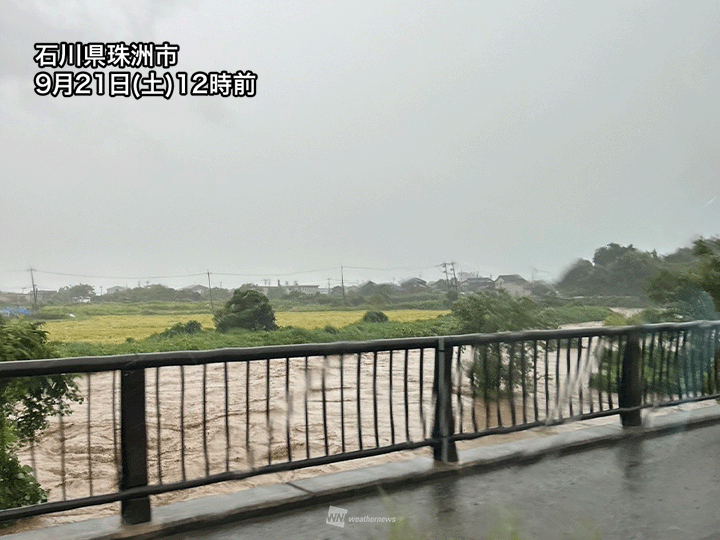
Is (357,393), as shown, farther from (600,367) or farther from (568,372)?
(600,367)

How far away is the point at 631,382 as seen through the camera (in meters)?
2.49

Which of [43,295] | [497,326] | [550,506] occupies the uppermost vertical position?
[43,295]

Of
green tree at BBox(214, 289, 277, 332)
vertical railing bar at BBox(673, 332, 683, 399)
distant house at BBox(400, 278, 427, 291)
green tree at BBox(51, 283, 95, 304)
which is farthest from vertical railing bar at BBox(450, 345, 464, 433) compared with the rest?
green tree at BBox(51, 283, 95, 304)

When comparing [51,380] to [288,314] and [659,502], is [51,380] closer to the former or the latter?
[659,502]

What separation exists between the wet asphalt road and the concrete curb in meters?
0.03

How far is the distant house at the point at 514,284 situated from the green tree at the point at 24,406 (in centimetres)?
98

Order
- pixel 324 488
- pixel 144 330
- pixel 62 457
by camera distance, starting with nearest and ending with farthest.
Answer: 1. pixel 62 457
2. pixel 324 488
3. pixel 144 330

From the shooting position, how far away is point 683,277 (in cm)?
179

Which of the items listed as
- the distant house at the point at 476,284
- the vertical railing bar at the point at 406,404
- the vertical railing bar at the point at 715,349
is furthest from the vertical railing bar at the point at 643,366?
the distant house at the point at 476,284

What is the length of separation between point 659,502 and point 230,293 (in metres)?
5.59

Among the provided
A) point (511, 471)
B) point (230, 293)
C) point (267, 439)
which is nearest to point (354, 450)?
point (267, 439)

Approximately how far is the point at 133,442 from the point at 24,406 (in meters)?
0.46

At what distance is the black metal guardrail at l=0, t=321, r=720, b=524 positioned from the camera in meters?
1.43

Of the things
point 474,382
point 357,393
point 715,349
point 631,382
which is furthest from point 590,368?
point 357,393
